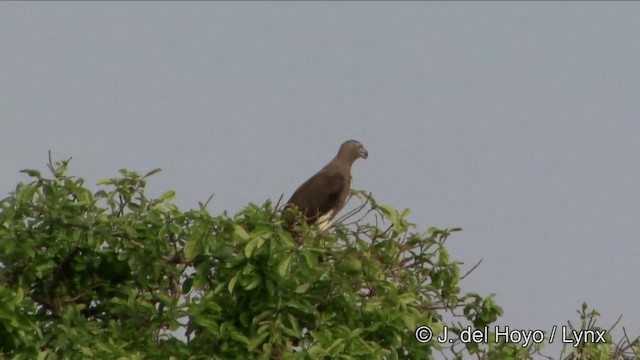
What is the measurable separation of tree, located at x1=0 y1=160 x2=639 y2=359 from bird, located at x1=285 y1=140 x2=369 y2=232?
8.04ft

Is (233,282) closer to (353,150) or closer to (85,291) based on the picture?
(85,291)

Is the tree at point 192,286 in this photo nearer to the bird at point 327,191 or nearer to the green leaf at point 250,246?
the green leaf at point 250,246

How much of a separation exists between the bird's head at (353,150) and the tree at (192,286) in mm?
4043

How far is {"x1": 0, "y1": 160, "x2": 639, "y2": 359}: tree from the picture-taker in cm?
750

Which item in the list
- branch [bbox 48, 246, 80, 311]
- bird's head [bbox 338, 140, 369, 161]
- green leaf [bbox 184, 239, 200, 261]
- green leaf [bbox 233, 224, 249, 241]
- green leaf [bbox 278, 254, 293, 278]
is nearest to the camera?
green leaf [bbox 278, 254, 293, 278]

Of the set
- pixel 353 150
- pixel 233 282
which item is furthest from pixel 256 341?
pixel 353 150

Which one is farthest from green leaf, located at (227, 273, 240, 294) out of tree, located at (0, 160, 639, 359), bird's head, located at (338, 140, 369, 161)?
bird's head, located at (338, 140, 369, 161)

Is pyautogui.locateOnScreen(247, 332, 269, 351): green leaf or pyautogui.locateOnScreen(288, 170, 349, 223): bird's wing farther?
pyautogui.locateOnScreen(288, 170, 349, 223): bird's wing

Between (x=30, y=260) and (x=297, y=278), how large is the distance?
2.02m

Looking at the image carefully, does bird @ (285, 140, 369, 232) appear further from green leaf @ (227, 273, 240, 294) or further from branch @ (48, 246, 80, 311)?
green leaf @ (227, 273, 240, 294)

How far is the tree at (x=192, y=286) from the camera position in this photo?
7.50 m

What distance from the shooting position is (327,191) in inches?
454

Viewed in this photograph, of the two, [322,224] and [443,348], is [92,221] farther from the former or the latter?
[322,224]

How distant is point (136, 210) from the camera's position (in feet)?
26.7
